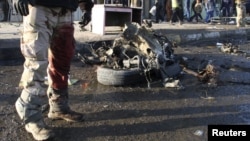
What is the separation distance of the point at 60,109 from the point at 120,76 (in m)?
1.43

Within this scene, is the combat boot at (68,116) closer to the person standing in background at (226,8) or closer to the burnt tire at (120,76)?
the burnt tire at (120,76)

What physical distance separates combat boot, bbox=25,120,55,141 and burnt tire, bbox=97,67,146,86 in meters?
1.78

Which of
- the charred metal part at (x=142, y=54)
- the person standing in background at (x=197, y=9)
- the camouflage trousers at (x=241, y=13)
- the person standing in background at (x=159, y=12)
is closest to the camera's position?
the charred metal part at (x=142, y=54)

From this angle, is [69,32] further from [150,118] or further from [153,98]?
[153,98]

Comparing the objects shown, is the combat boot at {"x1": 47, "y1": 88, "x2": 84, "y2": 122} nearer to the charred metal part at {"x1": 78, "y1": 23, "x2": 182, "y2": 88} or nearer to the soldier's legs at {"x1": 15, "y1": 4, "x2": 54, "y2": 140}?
the soldier's legs at {"x1": 15, "y1": 4, "x2": 54, "y2": 140}

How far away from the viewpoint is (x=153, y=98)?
4496mm

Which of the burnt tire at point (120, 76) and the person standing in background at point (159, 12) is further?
the person standing in background at point (159, 12)

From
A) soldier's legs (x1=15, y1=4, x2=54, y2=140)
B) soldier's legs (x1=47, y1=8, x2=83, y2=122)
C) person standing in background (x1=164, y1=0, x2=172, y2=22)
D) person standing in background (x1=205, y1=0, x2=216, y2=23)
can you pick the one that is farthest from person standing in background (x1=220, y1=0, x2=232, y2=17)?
soldier's legs (x1=15, y1=4, x2=54, y2=140)

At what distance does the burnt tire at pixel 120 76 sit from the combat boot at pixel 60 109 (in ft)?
4.25

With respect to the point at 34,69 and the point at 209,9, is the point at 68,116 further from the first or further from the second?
the point at 209,9

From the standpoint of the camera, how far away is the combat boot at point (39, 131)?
10.3 feet

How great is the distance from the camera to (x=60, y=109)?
3.63 metres

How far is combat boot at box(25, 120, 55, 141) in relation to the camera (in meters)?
3.14

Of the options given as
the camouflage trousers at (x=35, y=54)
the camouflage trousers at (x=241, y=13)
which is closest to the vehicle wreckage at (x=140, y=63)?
the camouflage trousers at (x=35, y=54)
